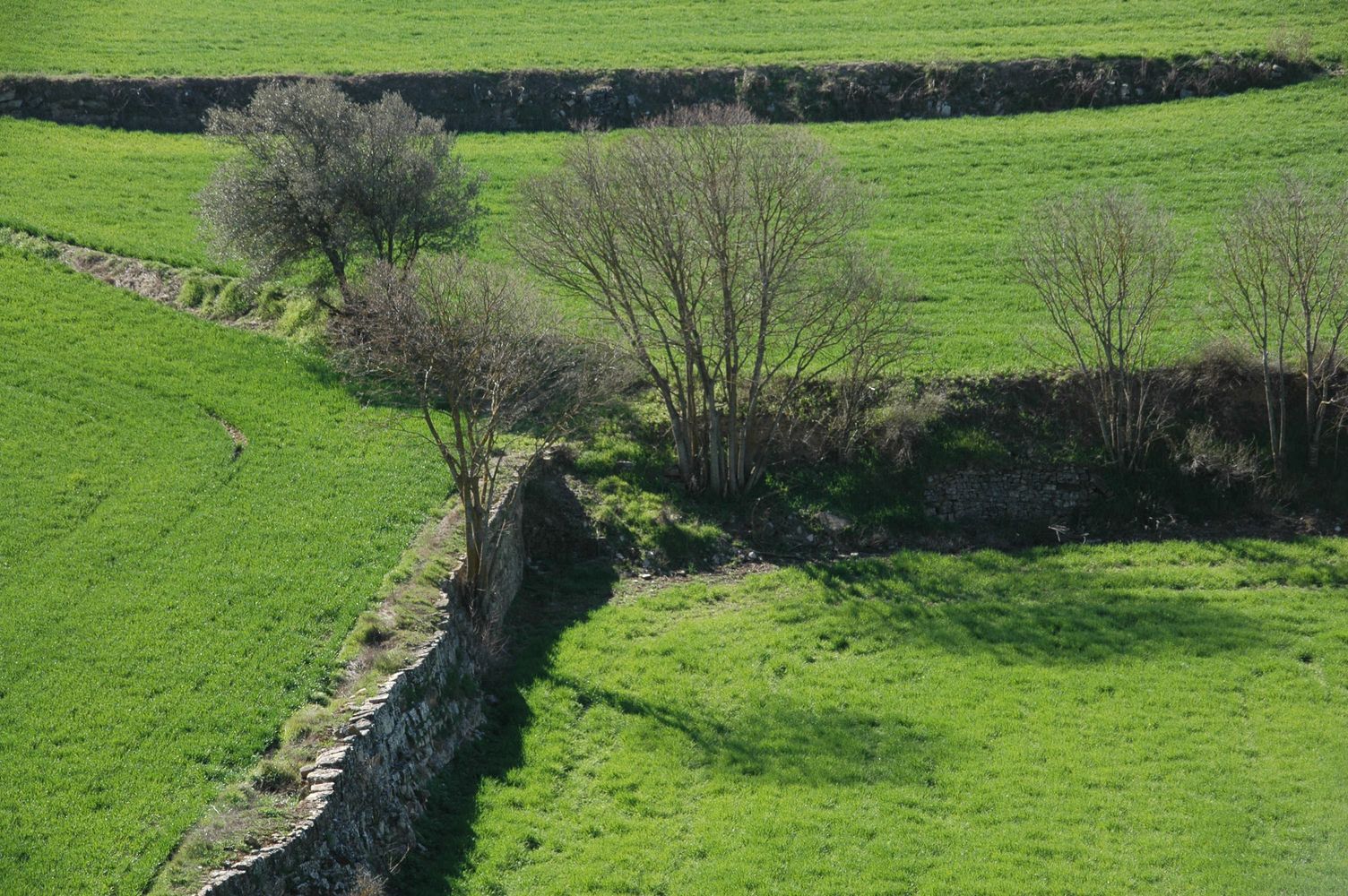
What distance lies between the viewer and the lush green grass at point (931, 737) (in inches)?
768

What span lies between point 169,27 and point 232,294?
28715 millimetres

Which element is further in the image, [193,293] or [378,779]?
[193,293]

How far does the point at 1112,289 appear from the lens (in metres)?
34.1

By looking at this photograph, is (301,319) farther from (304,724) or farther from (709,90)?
(709,90)

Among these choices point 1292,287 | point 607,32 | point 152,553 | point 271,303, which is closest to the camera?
point 152,553

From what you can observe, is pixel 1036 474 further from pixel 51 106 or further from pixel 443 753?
pixel 51 106

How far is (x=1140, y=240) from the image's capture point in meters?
32.1

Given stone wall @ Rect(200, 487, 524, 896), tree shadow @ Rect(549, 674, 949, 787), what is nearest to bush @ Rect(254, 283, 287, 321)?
stone wall @ Rect(200, 487, 524, 896)

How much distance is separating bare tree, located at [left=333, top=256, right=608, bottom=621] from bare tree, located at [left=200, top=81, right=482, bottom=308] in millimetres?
6305

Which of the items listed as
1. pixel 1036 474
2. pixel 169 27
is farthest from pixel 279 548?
pixel 169 27

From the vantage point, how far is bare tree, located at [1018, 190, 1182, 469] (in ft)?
106

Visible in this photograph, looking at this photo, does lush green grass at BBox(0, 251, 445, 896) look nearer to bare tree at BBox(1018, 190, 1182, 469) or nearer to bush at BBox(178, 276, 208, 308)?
bush at BBox(178, 276, 208, 308)

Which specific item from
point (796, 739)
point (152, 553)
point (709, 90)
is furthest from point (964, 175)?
point (152, 553)

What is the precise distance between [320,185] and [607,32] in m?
27.0
